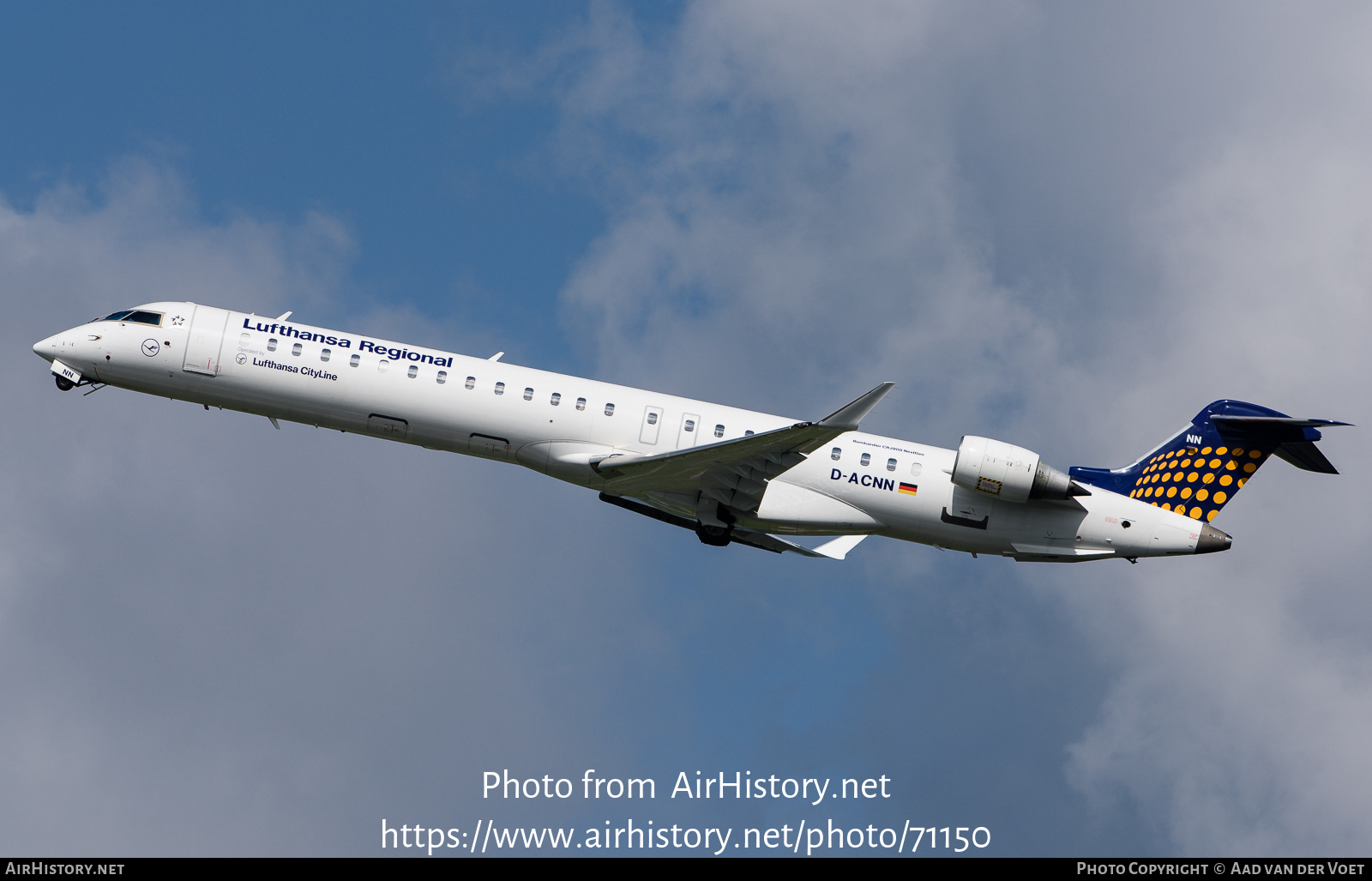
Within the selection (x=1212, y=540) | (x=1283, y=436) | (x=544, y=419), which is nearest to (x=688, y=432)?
(x=544, y=419)

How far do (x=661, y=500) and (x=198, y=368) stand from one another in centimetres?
1096

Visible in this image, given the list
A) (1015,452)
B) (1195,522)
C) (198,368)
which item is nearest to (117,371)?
(198,368)

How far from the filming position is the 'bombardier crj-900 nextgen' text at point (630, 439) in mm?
29891

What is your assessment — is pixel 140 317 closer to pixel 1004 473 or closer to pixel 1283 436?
pixel 1004 473

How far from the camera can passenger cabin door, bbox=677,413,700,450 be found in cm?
3052

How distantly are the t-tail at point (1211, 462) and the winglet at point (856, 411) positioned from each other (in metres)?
9.16

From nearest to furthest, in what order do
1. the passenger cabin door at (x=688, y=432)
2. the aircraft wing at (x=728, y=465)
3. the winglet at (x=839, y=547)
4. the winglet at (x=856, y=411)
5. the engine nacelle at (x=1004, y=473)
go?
the winglet at (x=856, y=411) → the aircraft wing at (x=728, y=465) → the engine nacelle at (x=1004, y=473) → the passenger cabin door at (x=688, y=432) → the winglet at (x=839, y=547)

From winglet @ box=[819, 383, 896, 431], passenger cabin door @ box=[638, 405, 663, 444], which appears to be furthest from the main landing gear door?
winglet @ box=[819, 383, 896, 431]

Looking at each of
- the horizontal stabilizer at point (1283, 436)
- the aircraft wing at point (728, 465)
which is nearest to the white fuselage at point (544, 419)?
the aircraft wing at point (728, 465)

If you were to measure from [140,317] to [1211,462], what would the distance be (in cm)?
2567

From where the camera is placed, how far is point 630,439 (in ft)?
99.5

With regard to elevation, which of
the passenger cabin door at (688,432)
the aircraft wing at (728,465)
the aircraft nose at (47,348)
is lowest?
the aircraft wing at (728,465)

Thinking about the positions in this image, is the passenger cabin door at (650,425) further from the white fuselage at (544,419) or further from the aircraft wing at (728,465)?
the aircraft wing at (728,465)

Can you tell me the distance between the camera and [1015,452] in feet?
Result: 98.5
